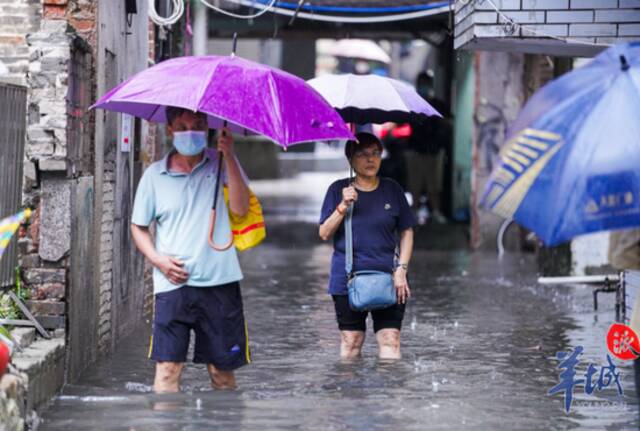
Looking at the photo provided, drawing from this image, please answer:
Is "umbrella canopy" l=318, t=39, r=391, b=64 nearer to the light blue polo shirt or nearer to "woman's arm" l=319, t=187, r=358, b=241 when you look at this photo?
"woman's arm" l=319, t=187, r=358, b=241

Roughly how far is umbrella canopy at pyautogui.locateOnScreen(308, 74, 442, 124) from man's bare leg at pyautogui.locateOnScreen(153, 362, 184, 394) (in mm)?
2518

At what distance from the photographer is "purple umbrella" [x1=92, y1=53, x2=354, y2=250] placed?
24.3 ft

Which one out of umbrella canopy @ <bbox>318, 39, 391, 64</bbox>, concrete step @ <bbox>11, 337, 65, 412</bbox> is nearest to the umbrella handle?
concrete step @ <bbox>11, 337, 65, 412</bbox>

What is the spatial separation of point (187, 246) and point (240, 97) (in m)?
0.89

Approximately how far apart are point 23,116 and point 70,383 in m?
1.74

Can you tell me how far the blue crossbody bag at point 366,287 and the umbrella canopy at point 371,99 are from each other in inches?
31.6

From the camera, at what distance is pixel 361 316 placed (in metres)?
9.34

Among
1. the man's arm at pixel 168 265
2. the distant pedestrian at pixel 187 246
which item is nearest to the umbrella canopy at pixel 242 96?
the distant pedestrian at pixel 187 246

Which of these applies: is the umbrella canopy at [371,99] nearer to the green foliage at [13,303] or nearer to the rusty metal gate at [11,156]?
the rusty metal gate at [11,156]

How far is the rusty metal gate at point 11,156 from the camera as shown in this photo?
8.59m

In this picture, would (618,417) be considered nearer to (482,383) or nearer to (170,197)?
(482,383)

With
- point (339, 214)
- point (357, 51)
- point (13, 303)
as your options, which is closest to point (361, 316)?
point (339, 214)

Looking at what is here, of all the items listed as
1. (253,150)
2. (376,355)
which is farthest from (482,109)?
(253,150)

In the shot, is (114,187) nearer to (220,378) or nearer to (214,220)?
(220,378)
